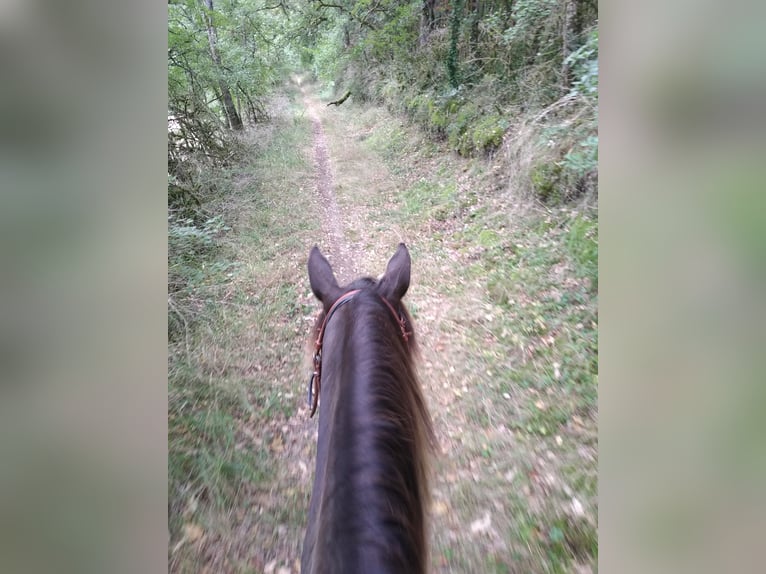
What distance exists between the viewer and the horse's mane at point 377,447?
1.03 m

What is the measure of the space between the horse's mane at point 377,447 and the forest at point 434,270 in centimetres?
140

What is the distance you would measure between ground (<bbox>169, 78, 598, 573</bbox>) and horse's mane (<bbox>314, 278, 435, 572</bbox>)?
809mm

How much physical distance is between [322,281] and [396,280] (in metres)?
0.45

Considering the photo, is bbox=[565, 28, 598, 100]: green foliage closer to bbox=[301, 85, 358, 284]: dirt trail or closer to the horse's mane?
bbox=[301, 85, 358, 284]: dirt trail

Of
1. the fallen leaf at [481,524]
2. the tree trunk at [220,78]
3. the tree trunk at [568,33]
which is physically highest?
the tree trunk at [220,78]

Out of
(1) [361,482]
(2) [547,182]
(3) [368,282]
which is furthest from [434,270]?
(1) [361,482]

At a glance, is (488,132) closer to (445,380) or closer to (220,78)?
(445,380)

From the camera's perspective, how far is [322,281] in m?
2.20

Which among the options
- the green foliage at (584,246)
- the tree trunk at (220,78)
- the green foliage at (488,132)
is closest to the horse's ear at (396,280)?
the green foliage at (584,246)

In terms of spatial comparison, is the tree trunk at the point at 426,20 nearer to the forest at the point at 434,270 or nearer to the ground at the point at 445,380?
the forest at the point at 434,270

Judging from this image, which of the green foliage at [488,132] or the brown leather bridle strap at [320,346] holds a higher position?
the green foliage at [488,132]

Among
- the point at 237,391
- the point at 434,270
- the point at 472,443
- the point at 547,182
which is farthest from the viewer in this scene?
the point at 434,270

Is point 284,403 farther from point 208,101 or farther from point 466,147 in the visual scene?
point 208,101
